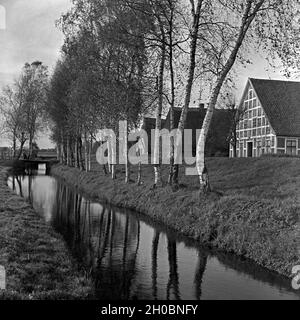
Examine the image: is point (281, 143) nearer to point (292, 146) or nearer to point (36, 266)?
point (292, 146)

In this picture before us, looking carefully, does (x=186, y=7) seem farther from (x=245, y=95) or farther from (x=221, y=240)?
(x=245, y=95)

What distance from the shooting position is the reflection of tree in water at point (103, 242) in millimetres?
9470

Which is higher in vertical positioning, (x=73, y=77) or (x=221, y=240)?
(x=73, y=77)

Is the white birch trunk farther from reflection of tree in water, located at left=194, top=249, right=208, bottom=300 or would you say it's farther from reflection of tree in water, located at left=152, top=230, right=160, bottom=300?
reflection of tree in water, located at left=194, top=249, right=208, bottom=300

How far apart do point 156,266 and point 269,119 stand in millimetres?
34151

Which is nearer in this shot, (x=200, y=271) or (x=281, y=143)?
(x=200, y=271)

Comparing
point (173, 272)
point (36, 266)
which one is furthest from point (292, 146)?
point (36, 266)

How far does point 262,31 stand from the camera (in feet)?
52.4

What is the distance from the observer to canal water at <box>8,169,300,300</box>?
8.94 m

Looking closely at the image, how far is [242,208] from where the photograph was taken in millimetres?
13234

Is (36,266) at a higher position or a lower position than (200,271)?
higher

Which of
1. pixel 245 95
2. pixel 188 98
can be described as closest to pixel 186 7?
pixel 188 98

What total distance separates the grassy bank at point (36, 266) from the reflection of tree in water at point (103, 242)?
0.61 metres

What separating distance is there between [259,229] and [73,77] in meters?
32.6
